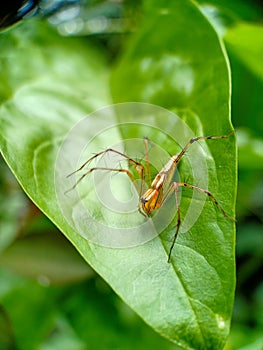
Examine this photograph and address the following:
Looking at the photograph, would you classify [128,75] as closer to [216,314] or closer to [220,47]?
[220,47]

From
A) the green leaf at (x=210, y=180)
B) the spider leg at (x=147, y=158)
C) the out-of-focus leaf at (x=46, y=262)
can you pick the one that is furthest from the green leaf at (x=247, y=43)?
the out-of-focus leaf at (x=46, y=262)

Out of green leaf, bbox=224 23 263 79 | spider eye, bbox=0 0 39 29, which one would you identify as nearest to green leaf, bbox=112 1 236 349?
green leaf, bbox=224 23 263 79

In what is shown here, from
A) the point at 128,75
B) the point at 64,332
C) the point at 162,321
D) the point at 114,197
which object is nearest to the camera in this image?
the point at 162,321

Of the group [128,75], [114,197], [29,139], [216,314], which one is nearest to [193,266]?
[216,314]

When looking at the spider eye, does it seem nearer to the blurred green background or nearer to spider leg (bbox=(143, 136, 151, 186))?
the blurred green background

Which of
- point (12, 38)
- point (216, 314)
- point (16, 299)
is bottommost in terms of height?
point (16, 299)

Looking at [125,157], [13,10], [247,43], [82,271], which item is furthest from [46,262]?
[247,43]
